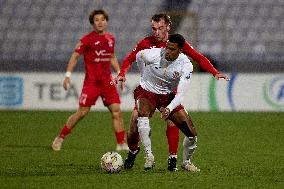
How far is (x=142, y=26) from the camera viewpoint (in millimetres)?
23125

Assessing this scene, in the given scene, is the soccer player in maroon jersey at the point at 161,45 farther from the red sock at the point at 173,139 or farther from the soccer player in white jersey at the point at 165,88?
the soccer player in white jersey at the point at 165,88

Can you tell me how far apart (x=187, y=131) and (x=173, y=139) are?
1.28 feet

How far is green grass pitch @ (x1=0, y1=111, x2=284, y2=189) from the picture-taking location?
8.66 metres

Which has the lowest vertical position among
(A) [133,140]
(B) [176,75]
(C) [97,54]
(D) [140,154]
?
(D) [140,154]

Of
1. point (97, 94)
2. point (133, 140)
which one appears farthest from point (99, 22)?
point (133, 140)

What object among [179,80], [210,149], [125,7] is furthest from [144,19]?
[179,80]

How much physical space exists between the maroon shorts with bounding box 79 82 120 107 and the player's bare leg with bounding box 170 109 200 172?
318 cm

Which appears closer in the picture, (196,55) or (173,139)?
(196,55)

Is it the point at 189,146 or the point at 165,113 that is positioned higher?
the point at 165,113

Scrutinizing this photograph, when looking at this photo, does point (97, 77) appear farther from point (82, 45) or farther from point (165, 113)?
point (165, 113)

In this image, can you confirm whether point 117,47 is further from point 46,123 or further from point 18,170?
point 18,170

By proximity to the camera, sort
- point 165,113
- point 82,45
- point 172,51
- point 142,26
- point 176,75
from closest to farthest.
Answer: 1. point 165,113
2. point 172,51
3. point 176,75
4. point 82,45
5. point 142,26

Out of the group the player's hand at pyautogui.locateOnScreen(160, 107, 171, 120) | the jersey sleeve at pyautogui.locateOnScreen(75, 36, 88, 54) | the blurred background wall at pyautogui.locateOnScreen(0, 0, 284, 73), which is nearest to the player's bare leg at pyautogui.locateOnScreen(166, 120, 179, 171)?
the player's hand at pyautogui.locateOnScreen(160, 107, 171, 120)

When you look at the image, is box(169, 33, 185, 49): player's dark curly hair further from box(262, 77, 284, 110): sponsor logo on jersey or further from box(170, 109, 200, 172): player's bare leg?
box(262, 77, 284, 110): sponsor logo on jersey
